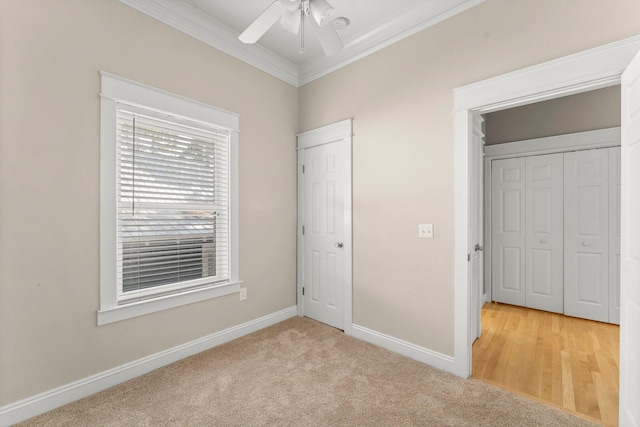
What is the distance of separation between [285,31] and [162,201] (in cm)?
186

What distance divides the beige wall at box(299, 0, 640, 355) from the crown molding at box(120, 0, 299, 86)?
25.1 inches

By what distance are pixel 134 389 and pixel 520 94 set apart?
3296 millimetres

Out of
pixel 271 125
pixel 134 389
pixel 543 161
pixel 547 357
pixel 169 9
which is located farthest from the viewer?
pixel 543 161

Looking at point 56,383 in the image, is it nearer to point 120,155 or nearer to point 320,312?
point 120,155

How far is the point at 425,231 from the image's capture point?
2.46m

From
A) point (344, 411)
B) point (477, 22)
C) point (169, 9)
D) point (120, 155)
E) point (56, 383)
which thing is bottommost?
point (344, 411)

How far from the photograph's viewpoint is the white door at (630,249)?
4.67ft

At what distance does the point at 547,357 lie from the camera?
2.54 m

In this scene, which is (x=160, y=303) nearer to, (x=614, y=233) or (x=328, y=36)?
(x=328, y=36)

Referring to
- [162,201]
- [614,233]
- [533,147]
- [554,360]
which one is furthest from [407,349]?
[533,147]

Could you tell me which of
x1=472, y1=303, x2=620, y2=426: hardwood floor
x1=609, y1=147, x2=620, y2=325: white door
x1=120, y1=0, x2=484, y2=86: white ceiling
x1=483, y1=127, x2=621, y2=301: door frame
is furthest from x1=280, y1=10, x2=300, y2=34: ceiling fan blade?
x1=609, y1=147, x2=620, y2=325: white door

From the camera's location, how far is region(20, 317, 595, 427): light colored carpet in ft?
5.85

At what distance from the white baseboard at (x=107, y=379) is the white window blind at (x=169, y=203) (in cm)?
48

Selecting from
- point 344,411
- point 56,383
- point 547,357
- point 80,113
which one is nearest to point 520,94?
point 547,357
